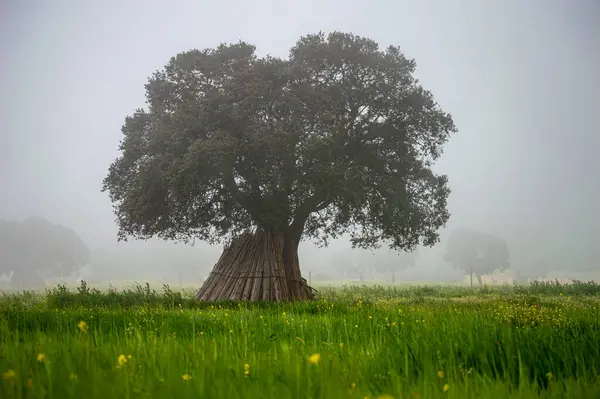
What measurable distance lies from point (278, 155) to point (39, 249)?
244 feet

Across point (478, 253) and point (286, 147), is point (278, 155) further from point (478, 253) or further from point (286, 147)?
point (478, 253)

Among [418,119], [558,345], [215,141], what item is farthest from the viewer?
[418,119]

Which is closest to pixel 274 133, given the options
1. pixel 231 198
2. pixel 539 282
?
pixel 231 198

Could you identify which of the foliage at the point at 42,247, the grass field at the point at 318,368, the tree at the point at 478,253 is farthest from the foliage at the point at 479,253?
the grass field at the point at 318,368

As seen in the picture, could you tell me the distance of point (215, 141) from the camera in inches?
747

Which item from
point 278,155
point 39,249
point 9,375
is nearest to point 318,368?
point 9,375

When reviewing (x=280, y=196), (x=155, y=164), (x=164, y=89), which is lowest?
(x=280, y=196)

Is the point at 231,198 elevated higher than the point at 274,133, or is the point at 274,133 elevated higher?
the point at 274,133

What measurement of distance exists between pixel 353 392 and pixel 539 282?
31.0 metres

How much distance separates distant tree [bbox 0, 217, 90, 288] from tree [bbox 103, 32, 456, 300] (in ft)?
207

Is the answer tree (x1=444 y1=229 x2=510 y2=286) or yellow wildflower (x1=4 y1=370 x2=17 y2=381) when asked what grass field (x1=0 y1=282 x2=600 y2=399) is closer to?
yellow wildflower (x1=4 y1=370 x2=17 y2=381)

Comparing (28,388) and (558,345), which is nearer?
(28,388)

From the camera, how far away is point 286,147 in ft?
65.3

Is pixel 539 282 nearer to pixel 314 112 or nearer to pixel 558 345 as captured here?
pixel 314 112
